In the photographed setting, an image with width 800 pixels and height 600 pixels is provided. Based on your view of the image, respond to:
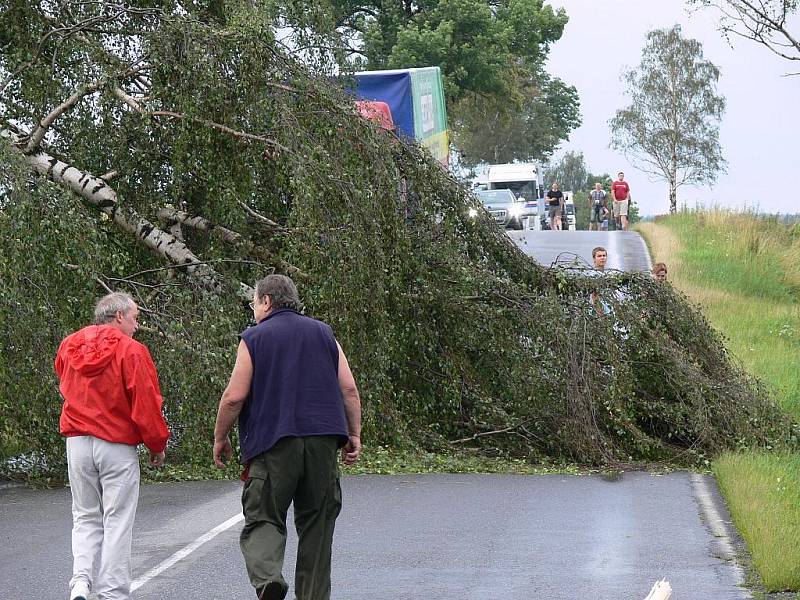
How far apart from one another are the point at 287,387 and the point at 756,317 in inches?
768

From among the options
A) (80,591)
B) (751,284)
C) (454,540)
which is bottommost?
(454,540)

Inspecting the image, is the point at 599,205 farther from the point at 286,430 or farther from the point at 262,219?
the point at 286,430

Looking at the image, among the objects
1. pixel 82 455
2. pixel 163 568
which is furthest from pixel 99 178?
pixel 82 455

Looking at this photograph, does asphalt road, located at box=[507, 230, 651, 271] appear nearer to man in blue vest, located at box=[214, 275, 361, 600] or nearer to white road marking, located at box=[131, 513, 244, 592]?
white road marking, located at box=[131, 513, 244, 592]

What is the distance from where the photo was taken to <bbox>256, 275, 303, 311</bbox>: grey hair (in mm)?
6426

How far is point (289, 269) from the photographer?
12.6 meters

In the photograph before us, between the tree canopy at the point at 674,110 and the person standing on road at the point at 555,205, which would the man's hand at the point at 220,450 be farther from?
the tree canopy at the point at 674,110

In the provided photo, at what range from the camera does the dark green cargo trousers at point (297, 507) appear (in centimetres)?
623

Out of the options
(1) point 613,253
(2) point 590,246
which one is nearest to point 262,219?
(1) point 613,253

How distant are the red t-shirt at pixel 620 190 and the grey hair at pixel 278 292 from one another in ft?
120

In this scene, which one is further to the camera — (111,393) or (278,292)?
(111,393)

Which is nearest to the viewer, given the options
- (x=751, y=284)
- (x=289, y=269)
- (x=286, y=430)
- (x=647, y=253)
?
(x=286, y=430)

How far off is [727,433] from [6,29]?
8.04m

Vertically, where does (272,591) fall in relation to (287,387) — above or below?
below
